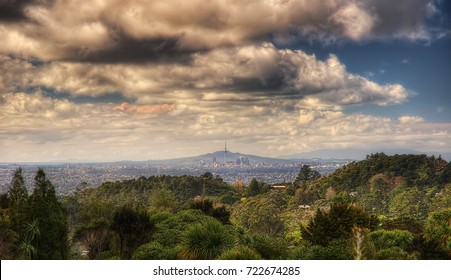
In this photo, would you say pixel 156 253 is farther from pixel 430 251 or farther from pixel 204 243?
pixel 430 251

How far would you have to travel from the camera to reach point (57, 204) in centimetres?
1883

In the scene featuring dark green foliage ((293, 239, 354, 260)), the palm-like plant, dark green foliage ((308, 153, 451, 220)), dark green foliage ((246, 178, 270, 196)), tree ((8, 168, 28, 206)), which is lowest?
dark green foliage ((246, 178, 270, 196))

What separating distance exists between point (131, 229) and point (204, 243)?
758cm

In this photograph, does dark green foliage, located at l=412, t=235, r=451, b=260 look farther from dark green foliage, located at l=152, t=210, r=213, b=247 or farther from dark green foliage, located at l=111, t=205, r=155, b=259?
dark green foliage, located at l=111, t=205, r=155, b=259

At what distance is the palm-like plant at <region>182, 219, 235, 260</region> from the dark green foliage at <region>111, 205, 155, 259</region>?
22.1ft

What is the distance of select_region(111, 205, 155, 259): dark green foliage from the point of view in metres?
18.8

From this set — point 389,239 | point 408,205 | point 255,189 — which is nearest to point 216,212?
point 389,239

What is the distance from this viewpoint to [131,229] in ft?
62.3

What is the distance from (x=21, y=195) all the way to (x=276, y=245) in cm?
1346

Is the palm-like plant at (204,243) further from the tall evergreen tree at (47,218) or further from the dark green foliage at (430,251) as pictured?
the tall evergreen tree at (47,218)

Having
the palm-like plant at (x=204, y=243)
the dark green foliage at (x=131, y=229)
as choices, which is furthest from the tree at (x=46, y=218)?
the palm-like plant at (x=204, y=243)

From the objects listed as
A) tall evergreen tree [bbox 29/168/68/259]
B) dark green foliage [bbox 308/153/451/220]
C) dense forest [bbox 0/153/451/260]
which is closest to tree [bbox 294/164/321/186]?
dark green foliage [bbox 308/153/451/220]
